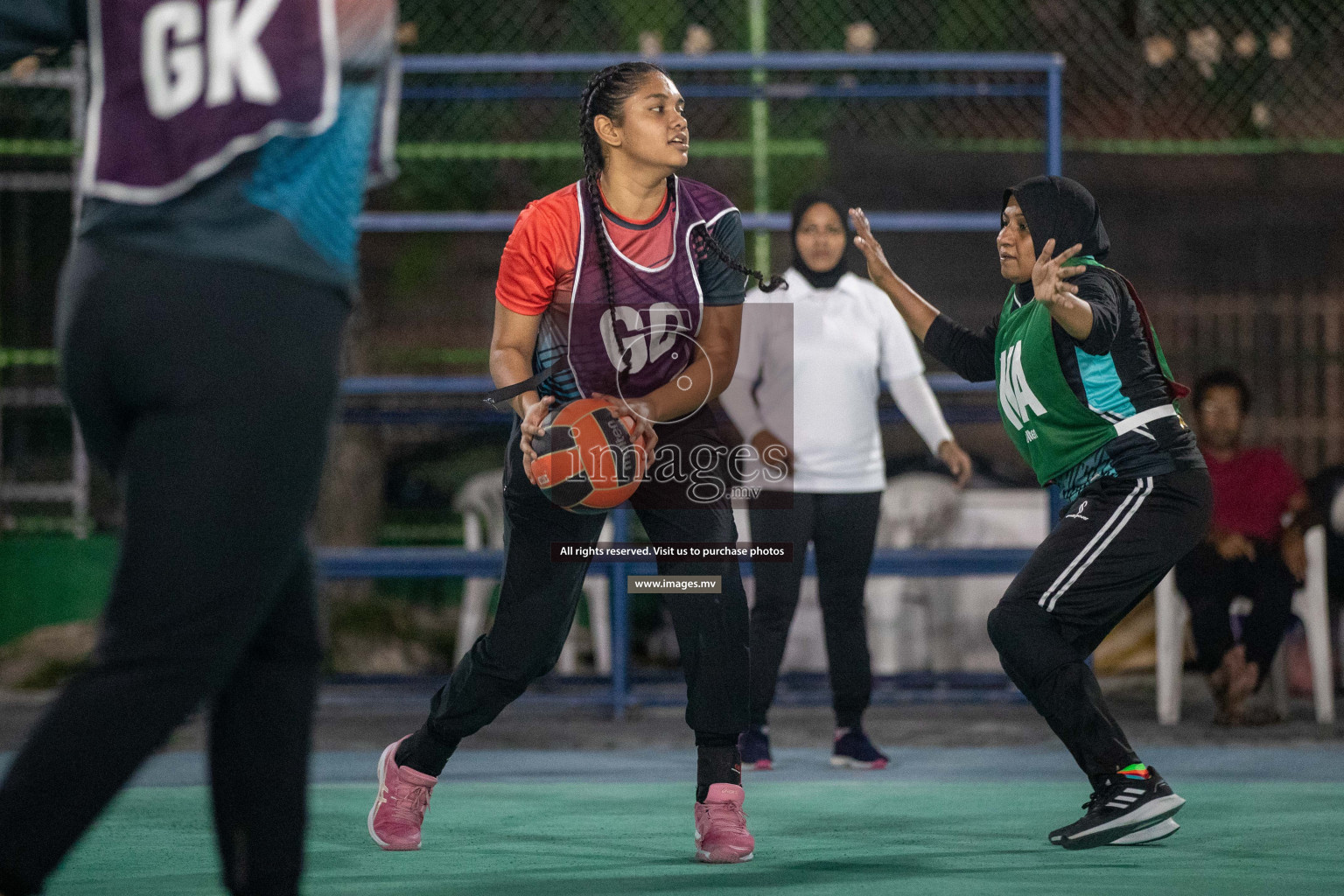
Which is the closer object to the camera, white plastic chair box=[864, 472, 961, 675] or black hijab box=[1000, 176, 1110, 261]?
black hijab box=[1000, 176, 1110, 261]

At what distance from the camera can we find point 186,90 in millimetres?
2129

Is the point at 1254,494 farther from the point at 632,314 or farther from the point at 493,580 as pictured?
the point at 632,314

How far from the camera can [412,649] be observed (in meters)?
8.75

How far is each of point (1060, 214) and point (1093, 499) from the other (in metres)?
0.70

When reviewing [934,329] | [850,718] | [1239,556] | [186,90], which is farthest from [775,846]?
[1239,556]

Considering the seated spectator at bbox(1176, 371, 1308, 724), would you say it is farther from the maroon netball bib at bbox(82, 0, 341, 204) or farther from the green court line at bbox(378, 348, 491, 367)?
the maroon netball bib at bbox(82, 0, 341, 204)

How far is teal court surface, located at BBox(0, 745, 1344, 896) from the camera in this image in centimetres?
339

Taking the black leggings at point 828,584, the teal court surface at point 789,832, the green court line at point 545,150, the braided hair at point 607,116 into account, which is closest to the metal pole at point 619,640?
the teal court surface at point 789,832

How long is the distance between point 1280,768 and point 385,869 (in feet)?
10.2

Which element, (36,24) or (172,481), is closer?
(172,481)

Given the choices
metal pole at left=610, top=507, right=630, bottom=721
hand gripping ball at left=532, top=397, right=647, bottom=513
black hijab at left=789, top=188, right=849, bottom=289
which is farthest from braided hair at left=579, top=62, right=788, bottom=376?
metal pole at left=610, top=507, right=630, bottom=721

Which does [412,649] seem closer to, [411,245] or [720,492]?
[411,245]

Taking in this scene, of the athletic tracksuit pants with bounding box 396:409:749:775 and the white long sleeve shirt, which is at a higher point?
the white long sleeve shirt

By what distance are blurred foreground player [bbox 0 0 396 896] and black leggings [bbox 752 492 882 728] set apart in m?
3.29
